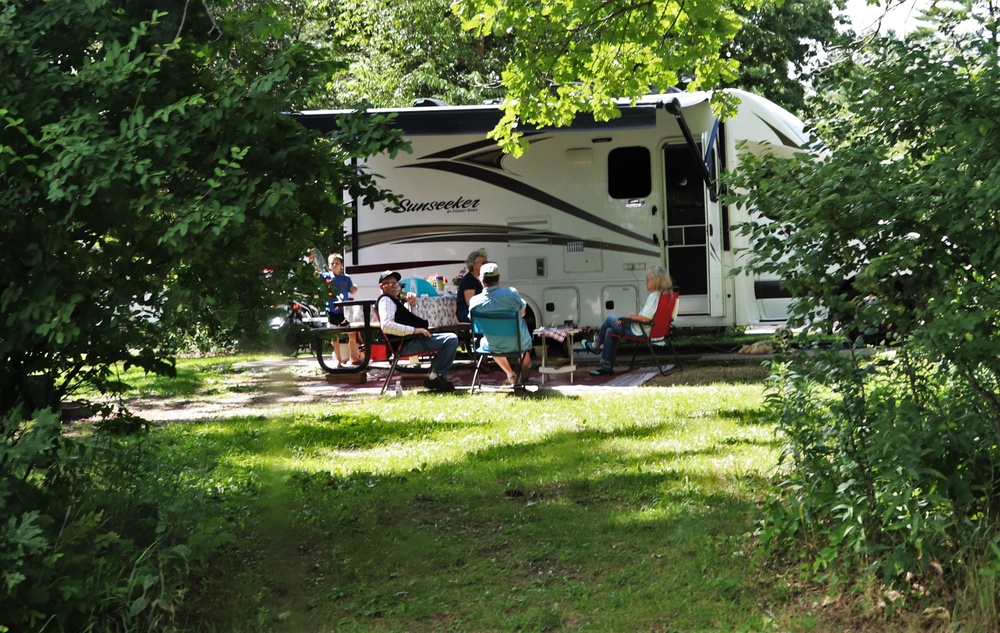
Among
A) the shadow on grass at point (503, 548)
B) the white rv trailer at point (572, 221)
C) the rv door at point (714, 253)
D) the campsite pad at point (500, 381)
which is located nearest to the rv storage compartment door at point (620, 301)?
the white rv trailer at point (572, 221)

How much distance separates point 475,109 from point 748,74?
1677 centimetres

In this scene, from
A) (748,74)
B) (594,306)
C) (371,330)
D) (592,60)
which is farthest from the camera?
(748,74)

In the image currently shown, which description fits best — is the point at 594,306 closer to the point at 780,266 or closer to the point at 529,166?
the point at 529,166

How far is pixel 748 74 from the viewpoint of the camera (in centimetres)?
2705

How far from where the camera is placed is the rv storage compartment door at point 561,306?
1295cm

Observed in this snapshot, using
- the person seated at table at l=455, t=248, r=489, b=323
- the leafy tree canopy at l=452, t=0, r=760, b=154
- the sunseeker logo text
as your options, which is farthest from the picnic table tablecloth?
the sunseeker logo text

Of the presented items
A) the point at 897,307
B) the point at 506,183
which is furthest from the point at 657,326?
the point at 897,307

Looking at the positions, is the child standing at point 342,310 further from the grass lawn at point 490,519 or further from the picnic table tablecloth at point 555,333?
the grass lawn at point 490,519

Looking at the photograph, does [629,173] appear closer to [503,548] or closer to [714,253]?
[714,253]

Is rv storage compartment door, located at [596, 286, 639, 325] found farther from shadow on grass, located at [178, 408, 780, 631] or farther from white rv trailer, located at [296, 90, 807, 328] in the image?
shadow on grass, located at [178, 408, 780, 631]

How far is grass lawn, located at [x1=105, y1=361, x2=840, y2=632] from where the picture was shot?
170 inches

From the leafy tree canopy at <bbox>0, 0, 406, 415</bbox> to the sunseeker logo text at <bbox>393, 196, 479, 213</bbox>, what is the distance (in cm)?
865

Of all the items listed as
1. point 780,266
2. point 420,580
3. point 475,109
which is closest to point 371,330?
point 475,109

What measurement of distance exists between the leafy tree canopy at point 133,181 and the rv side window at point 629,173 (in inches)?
339
